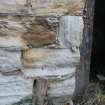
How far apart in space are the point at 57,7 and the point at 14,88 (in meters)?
0.58

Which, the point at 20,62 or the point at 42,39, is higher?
the point at 42,39

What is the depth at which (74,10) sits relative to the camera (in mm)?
2303

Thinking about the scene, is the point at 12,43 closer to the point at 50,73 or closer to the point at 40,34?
the point at 40,34

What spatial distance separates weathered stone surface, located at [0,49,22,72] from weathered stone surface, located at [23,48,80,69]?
5cm

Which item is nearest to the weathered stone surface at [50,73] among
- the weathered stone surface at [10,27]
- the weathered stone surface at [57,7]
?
the weathered stone surface at [10,27]

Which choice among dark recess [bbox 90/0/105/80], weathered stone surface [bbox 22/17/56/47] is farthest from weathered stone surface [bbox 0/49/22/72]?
dark recess [bbox 90/0/105/80]

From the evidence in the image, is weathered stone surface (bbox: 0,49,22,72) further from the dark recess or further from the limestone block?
the dark recess

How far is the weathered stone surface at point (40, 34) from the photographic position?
7.43 feet

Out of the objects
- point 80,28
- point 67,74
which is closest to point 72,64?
point 67,74

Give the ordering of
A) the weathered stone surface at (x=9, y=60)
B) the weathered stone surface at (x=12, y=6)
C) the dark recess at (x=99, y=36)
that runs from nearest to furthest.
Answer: the weathered stone surface at (x=12, y=6) < the weathered stone surface at (x=9, y=60) < the dark recess at (x=99, y=36)

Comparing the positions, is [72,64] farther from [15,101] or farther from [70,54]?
[15,101]

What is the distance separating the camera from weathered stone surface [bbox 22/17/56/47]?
2264 mm

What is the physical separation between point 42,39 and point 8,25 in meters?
0.23

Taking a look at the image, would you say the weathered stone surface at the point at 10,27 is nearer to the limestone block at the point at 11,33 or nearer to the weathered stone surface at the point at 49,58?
the limestone block at the point at 11,33
